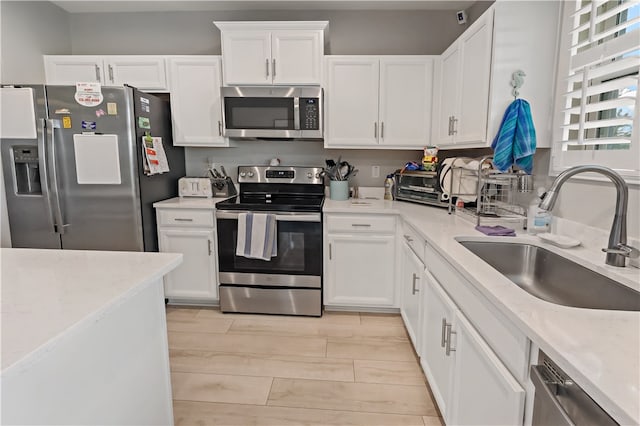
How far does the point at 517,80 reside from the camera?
5.90ft

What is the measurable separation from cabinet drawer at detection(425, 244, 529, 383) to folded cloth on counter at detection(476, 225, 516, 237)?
1.09 ft

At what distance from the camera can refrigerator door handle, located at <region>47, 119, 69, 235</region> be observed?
7.82 ft

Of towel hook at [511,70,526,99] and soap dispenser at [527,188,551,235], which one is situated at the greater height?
towel hook at [511,70,526,99]

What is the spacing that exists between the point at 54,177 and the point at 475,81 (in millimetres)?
2850

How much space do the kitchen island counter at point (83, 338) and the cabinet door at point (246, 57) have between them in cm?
190

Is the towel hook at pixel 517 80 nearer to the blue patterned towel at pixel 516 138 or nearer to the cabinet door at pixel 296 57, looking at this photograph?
the blue patterned towel at pixel 516 138

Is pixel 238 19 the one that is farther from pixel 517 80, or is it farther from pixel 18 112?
pixel 517 80

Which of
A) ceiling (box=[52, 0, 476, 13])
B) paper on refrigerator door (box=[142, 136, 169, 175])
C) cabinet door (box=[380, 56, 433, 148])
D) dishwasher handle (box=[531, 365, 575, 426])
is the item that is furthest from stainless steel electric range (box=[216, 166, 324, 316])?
dishwasher handle (box=[531, 365, 575, 426])

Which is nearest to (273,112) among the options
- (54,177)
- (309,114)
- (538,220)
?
(309,114)

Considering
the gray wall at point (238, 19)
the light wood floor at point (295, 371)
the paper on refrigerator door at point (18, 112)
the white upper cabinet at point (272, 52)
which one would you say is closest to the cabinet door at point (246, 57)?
the white upper cabinet at point (272, 52)

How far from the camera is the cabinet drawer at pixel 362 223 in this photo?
2564 mm

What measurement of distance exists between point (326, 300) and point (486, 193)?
1.39 m

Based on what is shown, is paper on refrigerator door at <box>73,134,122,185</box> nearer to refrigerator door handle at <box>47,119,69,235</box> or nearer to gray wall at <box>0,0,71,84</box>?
refrigerator door handle at <box>47,119,69,235</box>

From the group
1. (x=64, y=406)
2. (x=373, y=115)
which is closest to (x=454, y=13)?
(x=373, y=115)
